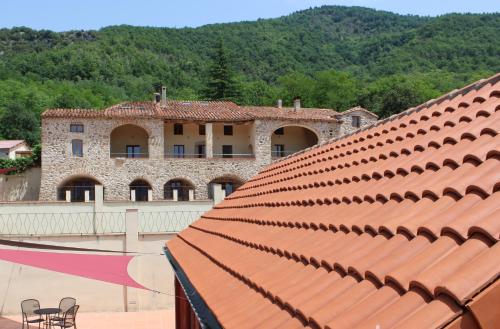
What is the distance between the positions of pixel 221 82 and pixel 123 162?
81.6 ft

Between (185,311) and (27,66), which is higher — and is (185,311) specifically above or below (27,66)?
below

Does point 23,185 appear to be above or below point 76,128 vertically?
below

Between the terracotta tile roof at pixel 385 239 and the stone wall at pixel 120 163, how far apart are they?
27.3 meters

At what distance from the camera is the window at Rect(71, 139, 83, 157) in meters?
31.3

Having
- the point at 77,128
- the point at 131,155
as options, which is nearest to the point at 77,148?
the point at 77,128

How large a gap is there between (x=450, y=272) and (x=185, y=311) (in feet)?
18.6

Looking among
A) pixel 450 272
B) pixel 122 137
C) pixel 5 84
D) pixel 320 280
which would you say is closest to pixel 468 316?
pixel 450 272

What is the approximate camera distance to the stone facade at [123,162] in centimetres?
3108

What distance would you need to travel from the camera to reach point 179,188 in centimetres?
3325

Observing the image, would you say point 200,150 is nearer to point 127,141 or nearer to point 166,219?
point 127,141

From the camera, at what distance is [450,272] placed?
5.81 ft

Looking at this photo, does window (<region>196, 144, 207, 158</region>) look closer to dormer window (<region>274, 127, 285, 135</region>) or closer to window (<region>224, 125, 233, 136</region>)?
window (<region>224, 125, 233, 136</region>)

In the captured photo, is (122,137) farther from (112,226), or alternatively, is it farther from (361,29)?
(361,29)

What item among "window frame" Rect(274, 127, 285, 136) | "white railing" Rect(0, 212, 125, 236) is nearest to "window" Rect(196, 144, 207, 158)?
"window frame" Rect(274, 127, 285, 136)
